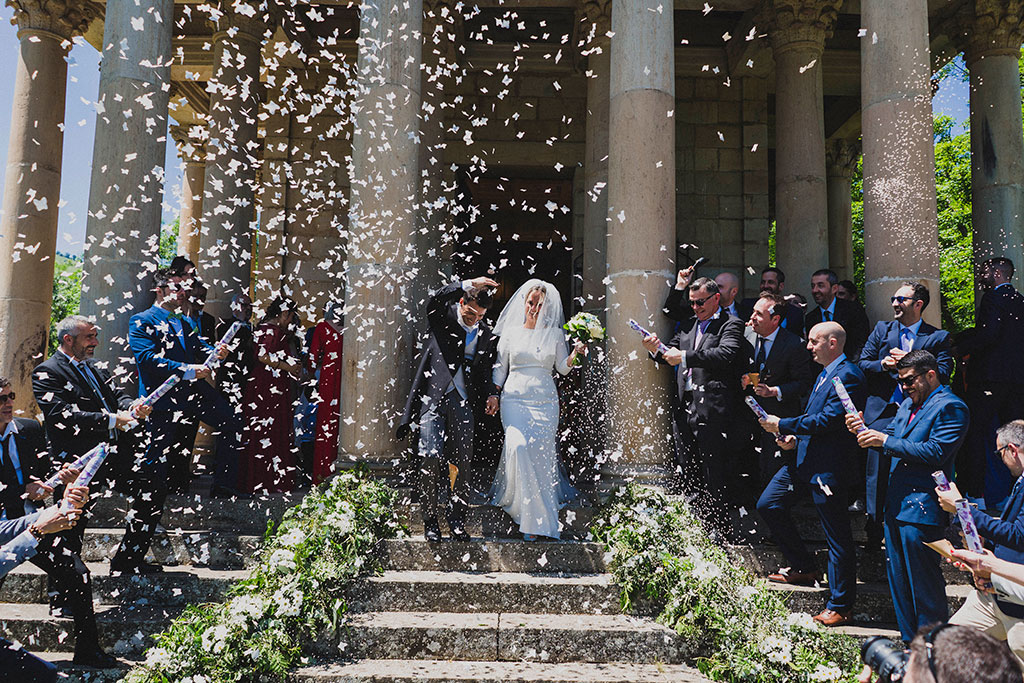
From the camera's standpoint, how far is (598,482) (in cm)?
788

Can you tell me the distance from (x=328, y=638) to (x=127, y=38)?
720 centimetres

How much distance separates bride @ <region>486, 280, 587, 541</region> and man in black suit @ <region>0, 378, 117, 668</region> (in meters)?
3.55

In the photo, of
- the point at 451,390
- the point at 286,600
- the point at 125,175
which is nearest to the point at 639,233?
the point at 451,390

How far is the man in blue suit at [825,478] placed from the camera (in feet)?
20.3

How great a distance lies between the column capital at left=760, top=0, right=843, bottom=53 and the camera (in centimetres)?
1245

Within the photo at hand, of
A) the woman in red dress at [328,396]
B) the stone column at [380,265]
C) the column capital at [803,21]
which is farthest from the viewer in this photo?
the column capital at [803,21]

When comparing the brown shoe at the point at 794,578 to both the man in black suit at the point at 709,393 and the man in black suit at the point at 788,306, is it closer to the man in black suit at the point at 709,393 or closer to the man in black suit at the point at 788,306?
the man in black suit at the point at 709,393

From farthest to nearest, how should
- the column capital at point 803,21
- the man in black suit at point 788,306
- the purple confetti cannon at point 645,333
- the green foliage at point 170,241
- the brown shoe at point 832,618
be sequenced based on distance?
the green foliage at point 170,241 → the column capital at point 803,21 → the man in black suit at point 788,306 → the purple confetti cannon at point 645,333 → the brown shoe at point 832,618

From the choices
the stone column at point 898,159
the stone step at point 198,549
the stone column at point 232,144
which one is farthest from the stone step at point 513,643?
the stone column at point 232,144

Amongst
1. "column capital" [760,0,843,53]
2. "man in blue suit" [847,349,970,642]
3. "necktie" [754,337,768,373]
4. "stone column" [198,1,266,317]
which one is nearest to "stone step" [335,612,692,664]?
"man in blue suit" [847,349,970,642]

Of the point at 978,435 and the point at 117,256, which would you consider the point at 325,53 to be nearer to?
the point at 117,256

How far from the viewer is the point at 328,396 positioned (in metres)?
9.55

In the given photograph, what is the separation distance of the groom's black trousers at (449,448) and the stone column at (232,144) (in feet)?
24.0

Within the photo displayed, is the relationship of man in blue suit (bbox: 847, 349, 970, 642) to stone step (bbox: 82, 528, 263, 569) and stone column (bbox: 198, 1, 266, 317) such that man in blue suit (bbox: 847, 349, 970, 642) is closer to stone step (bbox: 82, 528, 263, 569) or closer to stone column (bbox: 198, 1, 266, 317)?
stone step (bbox: 82, 528, 263, 569)
